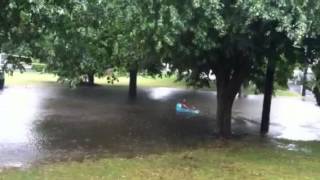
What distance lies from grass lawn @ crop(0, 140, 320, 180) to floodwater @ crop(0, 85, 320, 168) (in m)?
1.99

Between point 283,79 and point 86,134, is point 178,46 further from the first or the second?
point 283,79

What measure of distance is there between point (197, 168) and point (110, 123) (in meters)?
10.3

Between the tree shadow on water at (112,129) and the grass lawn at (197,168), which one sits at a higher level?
the grass lawn at (197,168)

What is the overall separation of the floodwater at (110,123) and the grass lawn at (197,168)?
1.99 m

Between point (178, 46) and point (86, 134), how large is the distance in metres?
5.72

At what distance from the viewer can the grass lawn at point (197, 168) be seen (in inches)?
388

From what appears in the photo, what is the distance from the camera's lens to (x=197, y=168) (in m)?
10.6

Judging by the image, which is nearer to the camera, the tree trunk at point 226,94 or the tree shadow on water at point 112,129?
the tree shadow on water at point 112,129

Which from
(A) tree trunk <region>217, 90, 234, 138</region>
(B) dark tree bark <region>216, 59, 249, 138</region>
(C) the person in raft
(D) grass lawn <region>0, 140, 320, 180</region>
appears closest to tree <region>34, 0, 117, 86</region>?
(D) grass lawn <region>0, 140, 320, 180</region>

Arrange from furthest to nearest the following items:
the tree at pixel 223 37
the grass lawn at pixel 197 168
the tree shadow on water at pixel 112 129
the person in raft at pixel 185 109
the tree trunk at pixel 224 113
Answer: the person in raft at pixel 185 109, the tree trunk at pixel 224 113, the tree shadow on water at pixel 112 129, the grass lawn at pixel 197 168, the tree at pixel 223 37

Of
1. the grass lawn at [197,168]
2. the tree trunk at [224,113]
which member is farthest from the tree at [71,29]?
the tree trunk at [224,113]

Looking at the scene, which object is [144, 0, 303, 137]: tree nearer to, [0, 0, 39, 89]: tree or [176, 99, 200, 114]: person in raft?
[0, 0, 39, 89]: tree

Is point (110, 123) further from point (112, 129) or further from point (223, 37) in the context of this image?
point (223, 37)

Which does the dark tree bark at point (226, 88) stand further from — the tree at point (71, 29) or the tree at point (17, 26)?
the tree at point (17, 26)
